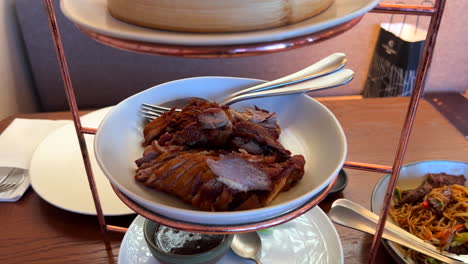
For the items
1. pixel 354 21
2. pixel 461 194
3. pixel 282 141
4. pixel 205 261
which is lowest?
pixel 461 194

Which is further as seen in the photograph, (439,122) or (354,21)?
(439,122)

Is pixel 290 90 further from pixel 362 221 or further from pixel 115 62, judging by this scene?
pixel 115 62

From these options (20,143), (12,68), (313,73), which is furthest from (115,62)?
(313,73)

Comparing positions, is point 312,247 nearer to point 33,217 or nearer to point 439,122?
point 33,217

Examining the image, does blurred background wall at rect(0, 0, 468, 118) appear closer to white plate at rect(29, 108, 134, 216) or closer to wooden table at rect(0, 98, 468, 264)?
wooden table at rect(0, 98, 468, 264)

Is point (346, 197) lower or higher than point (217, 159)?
lower

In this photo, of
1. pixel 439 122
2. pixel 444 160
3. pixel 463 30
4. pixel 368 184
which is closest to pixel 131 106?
pixel 368 184
